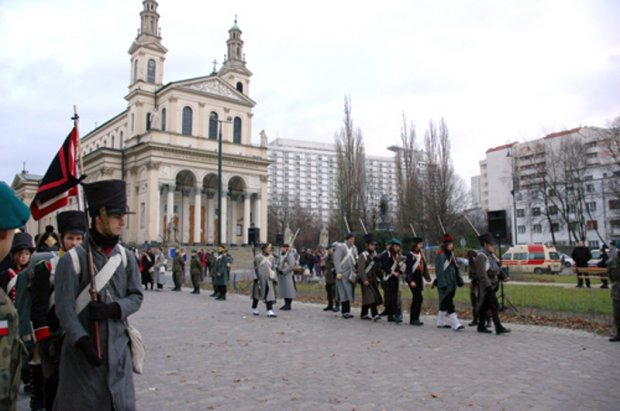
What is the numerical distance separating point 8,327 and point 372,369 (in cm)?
519

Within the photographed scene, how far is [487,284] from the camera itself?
381 inches

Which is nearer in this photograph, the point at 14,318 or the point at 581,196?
the point at 14,318

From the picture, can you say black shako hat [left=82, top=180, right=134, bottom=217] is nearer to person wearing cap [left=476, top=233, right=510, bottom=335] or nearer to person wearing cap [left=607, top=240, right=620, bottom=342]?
person wearing cap [left=476, top=233, right=510, bottom=335]

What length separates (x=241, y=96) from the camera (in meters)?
59.0

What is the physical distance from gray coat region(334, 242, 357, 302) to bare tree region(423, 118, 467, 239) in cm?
3129

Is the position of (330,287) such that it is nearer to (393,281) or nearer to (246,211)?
(393,281)

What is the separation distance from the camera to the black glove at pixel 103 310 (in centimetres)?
324

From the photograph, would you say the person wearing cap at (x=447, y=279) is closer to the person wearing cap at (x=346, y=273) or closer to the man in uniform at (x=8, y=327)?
the person wearing cap at (x=346, y=273)

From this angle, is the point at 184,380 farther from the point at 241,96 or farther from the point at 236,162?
the point at 241,96

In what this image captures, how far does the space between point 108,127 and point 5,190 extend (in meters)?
70.8

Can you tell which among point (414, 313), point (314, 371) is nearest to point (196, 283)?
point (414, 313)

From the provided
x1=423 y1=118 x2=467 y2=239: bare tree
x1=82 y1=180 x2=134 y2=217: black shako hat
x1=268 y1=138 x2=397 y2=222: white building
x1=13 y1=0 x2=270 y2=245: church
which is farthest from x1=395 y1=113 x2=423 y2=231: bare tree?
x1=268 y1=138 x2=397 y2=222: white building

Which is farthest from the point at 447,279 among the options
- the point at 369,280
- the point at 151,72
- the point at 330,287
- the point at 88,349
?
the point at 151,72

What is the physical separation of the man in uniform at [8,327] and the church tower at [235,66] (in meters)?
61.4
